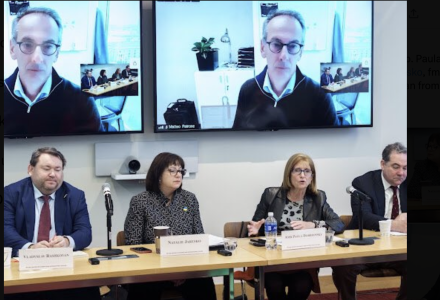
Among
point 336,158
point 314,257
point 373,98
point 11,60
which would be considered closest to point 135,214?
point 314,257

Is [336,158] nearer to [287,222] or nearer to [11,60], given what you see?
[287,222]

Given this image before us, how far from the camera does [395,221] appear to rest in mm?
4973

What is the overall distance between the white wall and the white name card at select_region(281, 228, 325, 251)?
70.3 inches

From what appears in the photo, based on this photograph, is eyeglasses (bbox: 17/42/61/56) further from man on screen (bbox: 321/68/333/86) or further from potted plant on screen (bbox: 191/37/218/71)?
man on screen (bbox: 321/68/333/86)

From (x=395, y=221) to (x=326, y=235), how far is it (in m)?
0.80

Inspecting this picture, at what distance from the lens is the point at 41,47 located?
213 inches

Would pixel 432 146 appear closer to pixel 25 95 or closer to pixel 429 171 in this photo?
pixel 429 171

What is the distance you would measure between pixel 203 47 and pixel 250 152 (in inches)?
40.1

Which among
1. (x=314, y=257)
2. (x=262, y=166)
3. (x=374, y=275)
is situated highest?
(x=262, y=166)

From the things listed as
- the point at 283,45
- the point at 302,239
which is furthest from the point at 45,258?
the point at 283,45

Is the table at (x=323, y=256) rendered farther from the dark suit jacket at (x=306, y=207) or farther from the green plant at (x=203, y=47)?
the green plant at (x=203, y=47)

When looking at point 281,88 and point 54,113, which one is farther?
point 281,88

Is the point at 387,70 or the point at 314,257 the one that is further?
the point at 387,70

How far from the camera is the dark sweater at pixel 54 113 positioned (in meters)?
5.38
